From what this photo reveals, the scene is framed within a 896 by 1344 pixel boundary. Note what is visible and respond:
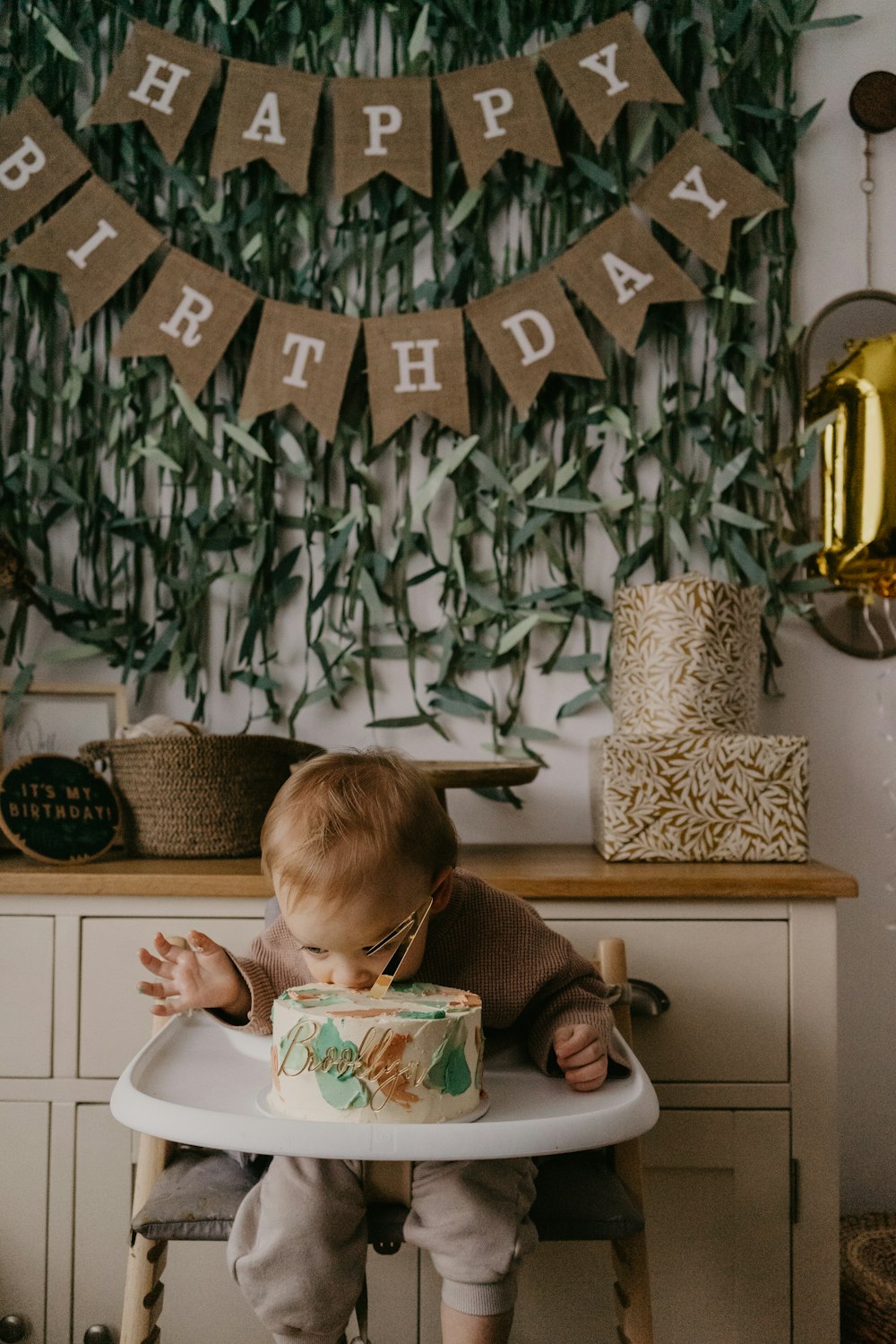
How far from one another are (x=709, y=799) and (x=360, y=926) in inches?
24.7

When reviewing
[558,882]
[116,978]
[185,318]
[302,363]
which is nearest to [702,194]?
[302,363]

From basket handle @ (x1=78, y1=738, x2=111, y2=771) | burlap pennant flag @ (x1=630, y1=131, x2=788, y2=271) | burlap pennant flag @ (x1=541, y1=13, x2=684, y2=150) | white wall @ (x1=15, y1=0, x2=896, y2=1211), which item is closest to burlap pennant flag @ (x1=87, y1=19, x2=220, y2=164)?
burlap pennant flag @ (x1=541, y1=13, x2=684, y2=150)

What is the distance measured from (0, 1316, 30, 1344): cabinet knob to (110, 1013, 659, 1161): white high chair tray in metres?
0.60

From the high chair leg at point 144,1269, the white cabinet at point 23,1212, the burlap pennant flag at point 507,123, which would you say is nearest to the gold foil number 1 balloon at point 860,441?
the burlap pennant flag at point 507,123

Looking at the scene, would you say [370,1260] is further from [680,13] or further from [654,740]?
[680,13]

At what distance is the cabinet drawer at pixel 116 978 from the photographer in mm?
1399

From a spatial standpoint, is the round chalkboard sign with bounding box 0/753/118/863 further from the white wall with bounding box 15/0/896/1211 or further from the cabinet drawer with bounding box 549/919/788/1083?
the cabinet drawer with bounding box 549/919/788/1083

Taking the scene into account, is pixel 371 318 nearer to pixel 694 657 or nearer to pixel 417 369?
pixel 417 369

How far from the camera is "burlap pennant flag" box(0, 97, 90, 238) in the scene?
183 centimetres

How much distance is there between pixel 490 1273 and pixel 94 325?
1582mm

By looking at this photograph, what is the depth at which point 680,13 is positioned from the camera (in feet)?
6.01

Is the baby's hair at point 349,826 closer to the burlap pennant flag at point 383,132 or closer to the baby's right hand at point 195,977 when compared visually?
the baby's right hand at point 195,977

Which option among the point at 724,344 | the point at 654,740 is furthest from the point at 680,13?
the point at 654,740

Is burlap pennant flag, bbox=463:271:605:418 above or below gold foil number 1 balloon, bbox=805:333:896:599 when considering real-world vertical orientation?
above
